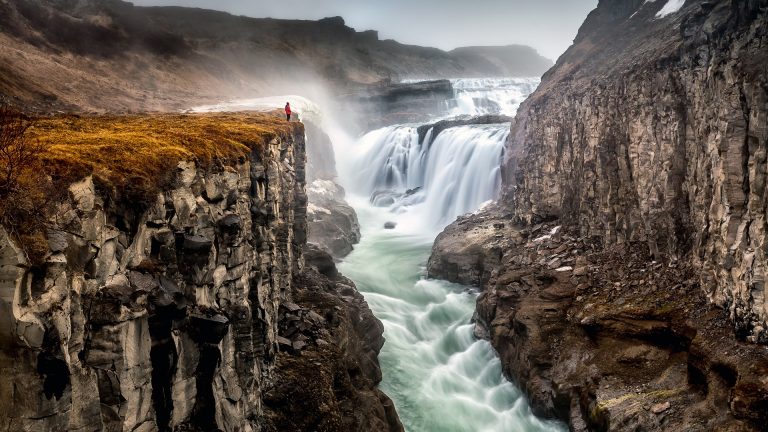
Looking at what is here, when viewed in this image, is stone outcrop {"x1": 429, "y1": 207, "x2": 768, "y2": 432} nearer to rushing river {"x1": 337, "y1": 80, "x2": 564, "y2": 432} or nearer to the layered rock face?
the layered rock face

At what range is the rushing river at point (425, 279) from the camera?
20516 mm

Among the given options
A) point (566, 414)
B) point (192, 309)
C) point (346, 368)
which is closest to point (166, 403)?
point (192, 309)

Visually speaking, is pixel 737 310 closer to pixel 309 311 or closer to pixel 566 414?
pixel 566 414

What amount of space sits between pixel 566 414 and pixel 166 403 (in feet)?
44.7

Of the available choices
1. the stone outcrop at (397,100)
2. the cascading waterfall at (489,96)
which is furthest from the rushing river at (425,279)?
the cascading waterfall at (489,96)

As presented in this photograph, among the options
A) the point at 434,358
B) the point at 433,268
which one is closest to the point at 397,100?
the point at 433,268

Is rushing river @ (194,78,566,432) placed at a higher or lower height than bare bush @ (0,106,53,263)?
lower

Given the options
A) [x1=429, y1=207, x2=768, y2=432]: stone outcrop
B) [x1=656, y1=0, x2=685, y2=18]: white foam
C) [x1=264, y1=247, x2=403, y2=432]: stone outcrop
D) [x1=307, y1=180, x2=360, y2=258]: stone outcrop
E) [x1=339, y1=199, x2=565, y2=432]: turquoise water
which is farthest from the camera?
[x1=307, y1=180, x2=360, y2=258]: stone outcrop

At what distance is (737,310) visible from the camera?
1529 cm

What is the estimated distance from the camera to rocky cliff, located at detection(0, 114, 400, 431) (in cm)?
737

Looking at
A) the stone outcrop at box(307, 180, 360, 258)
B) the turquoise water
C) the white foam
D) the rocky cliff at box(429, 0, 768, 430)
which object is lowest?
the turquoise water

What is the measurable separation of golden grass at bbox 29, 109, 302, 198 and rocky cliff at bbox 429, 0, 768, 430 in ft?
43.3

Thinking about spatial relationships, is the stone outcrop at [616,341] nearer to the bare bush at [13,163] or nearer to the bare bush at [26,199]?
the bare bush at [26,199]

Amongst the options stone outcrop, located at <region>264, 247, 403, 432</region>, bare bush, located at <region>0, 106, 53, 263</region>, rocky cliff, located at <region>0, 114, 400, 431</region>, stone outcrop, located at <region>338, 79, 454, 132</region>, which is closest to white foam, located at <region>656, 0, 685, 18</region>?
stone outcrop, located at <region>264, 247, 403, 432</region>
